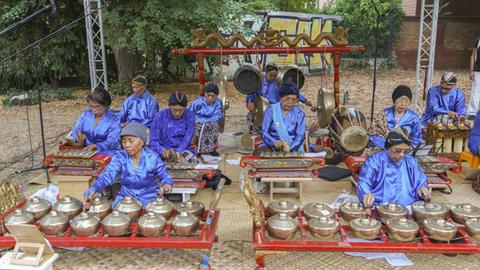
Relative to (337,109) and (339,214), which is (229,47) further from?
(339,214)

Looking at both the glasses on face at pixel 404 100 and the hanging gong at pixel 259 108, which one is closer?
the glasses on face at pixel 404 100

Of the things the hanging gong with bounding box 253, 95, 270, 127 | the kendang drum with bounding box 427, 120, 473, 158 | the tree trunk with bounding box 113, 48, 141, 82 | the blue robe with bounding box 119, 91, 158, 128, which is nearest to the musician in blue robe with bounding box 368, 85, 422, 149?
the kendang drum with bounding box 427, 120, 473, 158

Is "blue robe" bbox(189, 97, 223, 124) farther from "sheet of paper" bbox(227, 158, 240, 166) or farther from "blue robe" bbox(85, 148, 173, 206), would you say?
"blue robe" bbox(85, 148, 173, 206)

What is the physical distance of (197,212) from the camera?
3.34m

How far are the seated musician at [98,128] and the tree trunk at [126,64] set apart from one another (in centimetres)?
740

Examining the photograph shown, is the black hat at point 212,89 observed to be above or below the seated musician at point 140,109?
above

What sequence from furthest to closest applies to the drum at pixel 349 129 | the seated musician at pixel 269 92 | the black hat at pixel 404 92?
1. the seated musician at pixel 269 92
2. the drum at pixel 349 129
3. the black hat at pixel 404 92

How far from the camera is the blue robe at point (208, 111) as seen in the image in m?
6.18

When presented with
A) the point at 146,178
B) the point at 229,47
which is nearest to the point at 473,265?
the point at 146,178

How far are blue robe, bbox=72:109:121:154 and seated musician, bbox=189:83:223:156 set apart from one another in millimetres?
1498

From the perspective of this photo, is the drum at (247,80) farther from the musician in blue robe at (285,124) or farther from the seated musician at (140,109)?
the musician in blue robe at (285,124)

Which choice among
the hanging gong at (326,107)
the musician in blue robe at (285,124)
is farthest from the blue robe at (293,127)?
the hanging gong at (326,107)

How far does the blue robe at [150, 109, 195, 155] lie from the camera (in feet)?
17.2

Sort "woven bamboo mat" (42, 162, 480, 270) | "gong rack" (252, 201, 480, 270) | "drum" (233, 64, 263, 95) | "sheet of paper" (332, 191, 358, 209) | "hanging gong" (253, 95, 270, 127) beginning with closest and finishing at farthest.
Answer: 1. "gong rack" (252, 201, 480, 270)
2. "woven bamboo mat" (42, 162, 480, 270)
3. "sheet of paper" (332, 191, 358, 209)
4. "drum" (233, 64, 263, 95)
5. "hanging gong" (253, 95, 270, 127)
